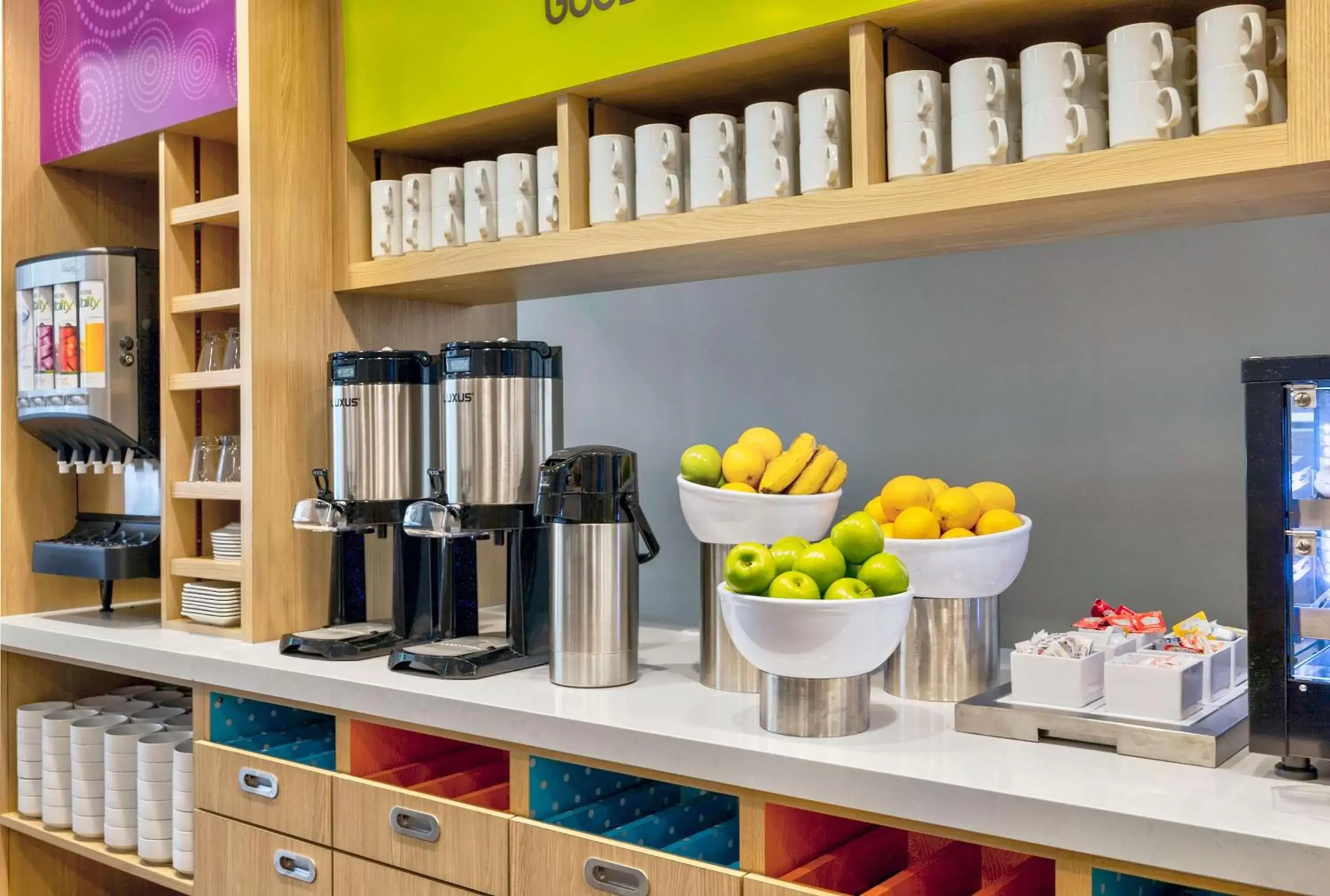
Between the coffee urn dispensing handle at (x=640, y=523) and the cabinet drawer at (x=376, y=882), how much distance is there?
577 mm

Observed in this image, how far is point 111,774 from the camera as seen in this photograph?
238 centimetres

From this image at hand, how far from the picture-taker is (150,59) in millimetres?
2488

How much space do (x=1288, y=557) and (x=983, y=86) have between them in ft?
2.36

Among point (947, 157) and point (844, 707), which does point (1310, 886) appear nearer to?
point (844, 707)

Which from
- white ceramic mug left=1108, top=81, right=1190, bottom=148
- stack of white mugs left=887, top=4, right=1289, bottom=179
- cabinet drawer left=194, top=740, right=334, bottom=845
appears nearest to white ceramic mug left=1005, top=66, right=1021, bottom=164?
stack of white mugs left=887, top=4, right=1289, bottom=179

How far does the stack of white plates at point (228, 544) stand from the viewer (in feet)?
7.64

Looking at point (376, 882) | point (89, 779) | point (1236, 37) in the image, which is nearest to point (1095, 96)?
point (1236, 37)

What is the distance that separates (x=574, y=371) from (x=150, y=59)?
1.13 meters

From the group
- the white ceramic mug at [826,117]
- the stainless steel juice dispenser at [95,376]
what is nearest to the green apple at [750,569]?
the white ceramic mug at [826,117]

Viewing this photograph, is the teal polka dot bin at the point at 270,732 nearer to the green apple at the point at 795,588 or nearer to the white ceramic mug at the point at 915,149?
the green apple at the point at 795,588

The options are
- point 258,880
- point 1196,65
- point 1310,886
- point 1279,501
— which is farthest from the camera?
point 258,880

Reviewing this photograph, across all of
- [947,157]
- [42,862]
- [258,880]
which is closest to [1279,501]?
[947,157]

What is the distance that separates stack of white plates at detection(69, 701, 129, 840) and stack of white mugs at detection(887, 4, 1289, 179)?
200 centimetres

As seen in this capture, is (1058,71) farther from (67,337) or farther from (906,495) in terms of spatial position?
(67,337)
